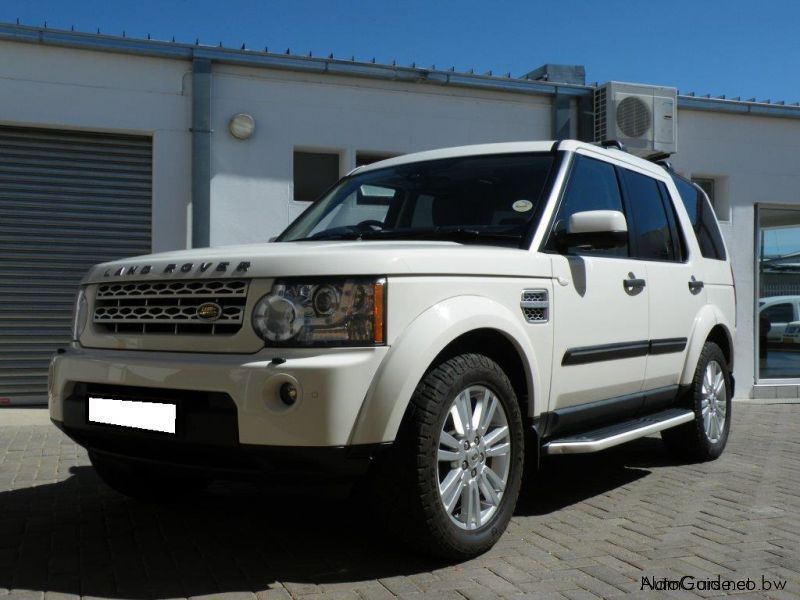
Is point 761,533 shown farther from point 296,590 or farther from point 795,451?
point 795,451

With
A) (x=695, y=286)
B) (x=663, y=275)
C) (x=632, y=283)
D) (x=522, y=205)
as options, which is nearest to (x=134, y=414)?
(x=522, y=205)

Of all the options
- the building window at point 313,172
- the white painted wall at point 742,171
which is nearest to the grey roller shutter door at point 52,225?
the building window at point 313,172

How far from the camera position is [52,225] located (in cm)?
862

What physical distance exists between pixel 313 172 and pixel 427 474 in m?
6.57

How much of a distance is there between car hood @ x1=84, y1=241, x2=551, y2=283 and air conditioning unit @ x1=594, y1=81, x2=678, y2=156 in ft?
22.0

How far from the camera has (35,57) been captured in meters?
8.21

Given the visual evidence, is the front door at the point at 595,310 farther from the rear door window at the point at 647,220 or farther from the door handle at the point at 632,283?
the rear door window at the point at 647,220

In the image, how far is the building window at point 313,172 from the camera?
9219 mm

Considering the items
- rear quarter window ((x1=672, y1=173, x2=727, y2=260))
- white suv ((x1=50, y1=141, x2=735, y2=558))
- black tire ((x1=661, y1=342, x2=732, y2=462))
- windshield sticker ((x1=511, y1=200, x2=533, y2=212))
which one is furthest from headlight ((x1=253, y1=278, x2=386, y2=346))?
rear quarter window ((x1=672, y1=173, x2=727, y2=260))

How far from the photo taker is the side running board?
Answer: 3.98 metres

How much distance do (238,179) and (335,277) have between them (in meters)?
6.00

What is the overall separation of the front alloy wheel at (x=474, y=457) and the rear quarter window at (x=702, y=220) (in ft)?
9.67

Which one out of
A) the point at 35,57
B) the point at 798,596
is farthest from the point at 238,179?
the point at 798,596

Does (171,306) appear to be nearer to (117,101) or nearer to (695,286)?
(695,286)
